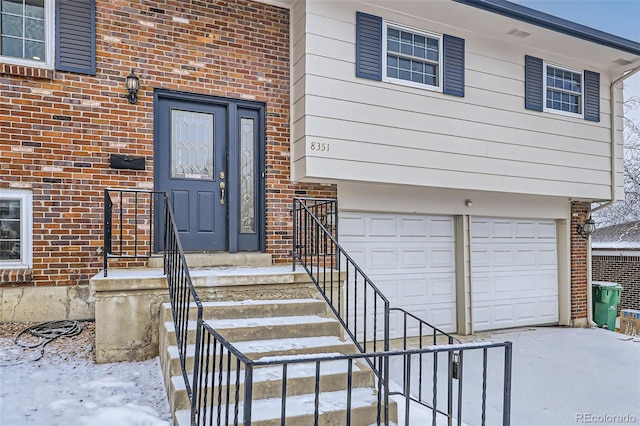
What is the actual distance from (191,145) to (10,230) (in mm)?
2026

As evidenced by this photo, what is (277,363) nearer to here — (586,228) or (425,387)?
(425,387)

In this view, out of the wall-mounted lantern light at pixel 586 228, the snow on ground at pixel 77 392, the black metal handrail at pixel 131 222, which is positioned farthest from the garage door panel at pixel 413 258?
the snow on ground at pixel 77 392

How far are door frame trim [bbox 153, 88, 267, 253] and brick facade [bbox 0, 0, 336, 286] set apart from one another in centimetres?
6

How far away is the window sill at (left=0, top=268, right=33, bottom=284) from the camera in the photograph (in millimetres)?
4211

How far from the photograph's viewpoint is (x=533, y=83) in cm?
661

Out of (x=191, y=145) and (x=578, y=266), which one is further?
(x=578, y=266)

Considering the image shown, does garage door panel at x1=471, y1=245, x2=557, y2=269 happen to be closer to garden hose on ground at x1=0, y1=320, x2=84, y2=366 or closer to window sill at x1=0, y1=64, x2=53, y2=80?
garden hose on ground at x1=0, y1=320, x2=84, y2=366

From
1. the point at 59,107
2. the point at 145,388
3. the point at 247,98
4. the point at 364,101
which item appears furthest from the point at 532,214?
the point at 59,107

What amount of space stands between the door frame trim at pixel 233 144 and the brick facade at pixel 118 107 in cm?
6

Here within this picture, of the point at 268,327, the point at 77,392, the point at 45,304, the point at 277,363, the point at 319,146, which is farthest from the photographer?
the point at 319,146

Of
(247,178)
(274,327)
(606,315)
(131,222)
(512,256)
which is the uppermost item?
(247,178)

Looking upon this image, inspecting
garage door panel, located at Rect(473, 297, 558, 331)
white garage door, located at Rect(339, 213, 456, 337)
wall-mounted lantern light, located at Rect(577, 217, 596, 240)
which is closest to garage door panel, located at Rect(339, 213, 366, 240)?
white garage door, located at Rect(339, 213, 456, 337)

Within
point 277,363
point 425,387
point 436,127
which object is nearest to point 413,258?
point 436,127

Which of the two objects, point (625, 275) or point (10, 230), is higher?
point (10, 230)
